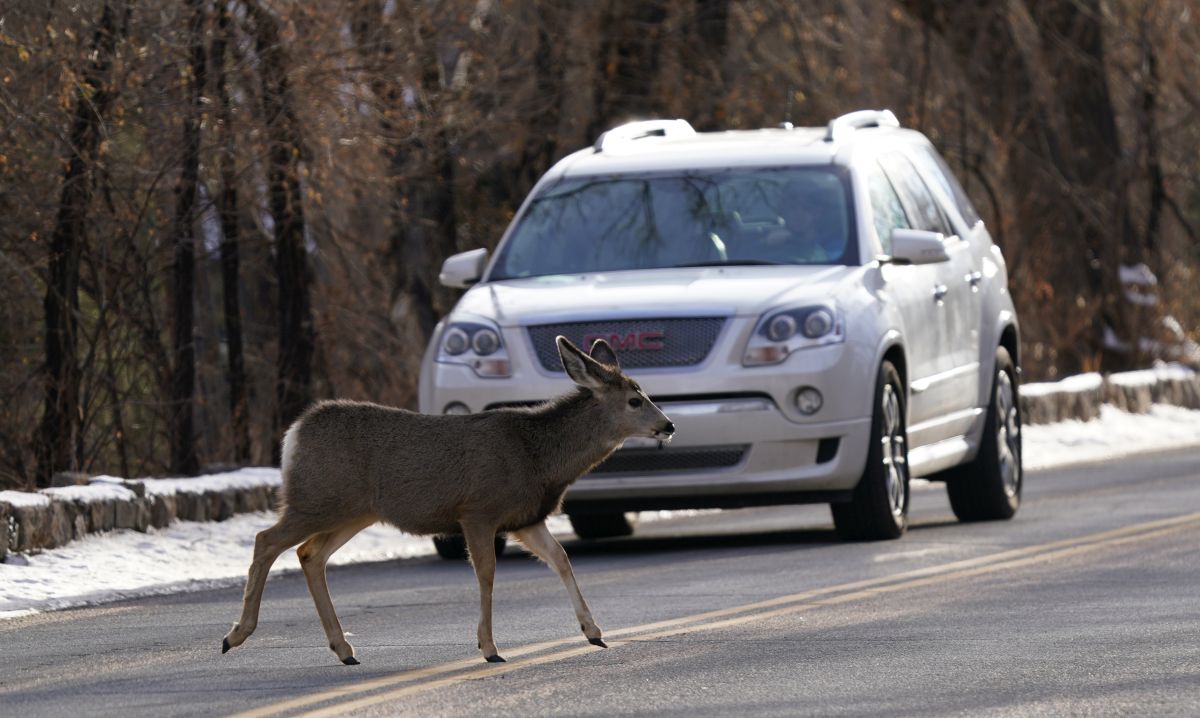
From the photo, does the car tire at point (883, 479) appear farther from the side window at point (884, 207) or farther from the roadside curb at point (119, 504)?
the roadside curb at point (119, 504)

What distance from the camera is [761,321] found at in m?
13.9

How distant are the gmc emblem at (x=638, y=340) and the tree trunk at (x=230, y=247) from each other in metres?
3.61

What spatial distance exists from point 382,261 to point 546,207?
7.96m

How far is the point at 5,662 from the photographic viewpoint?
382 inches

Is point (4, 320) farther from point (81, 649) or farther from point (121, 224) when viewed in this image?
point (81, 649)

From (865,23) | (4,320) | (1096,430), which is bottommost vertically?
(1096,430)

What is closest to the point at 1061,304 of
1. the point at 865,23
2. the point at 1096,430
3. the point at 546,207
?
the point at 1096,430

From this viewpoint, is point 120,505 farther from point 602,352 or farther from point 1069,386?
point 1069,386

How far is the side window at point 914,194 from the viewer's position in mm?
15820

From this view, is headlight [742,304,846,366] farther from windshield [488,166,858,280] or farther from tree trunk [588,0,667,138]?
tree trunk [588,0,667,138]

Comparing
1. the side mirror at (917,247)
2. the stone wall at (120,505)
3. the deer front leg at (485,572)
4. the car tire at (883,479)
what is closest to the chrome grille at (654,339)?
the car tire at (883,479)

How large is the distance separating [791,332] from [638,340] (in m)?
0.84

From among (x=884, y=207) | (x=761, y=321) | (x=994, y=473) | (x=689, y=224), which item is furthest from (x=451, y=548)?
(x=994, y=473)

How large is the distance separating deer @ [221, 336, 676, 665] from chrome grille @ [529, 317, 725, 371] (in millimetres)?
4054
